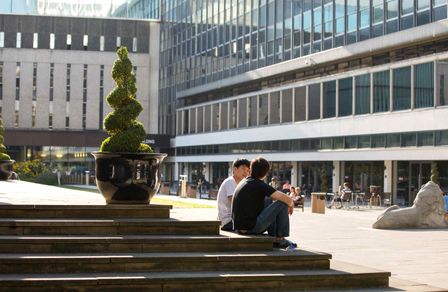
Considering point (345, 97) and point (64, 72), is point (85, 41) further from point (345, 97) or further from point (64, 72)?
point (345, 97)

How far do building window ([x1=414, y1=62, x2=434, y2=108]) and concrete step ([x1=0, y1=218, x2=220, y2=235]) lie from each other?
3016 cm

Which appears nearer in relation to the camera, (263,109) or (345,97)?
(345,97)

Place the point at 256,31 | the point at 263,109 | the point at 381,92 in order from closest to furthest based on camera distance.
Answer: the point at 381,92 → the point at 263,109 → the point at 256,31

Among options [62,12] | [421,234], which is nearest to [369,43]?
[421,234]

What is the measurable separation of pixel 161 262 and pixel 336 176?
4014 centimetres

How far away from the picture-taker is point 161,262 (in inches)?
399

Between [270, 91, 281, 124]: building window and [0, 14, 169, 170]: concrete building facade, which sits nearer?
[270, 91, 281, 124]: building window

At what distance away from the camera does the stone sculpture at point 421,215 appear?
24062 millimetres

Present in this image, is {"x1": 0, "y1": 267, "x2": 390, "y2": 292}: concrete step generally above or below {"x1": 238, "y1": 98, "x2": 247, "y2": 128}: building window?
below

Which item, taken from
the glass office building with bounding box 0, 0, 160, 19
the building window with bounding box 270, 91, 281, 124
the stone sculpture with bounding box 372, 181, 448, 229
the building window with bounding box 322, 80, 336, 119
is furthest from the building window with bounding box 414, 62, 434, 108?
the glass office building with bounding box 0, 0, 160, 19

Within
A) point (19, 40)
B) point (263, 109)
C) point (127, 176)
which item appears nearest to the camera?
point (127, 176)

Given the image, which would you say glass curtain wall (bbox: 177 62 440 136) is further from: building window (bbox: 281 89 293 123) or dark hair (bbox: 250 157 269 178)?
dark hair (bbox: 250 157 269 178)

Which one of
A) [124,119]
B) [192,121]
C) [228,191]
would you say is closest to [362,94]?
[192,121]

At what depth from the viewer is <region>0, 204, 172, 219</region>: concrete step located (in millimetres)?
11695
